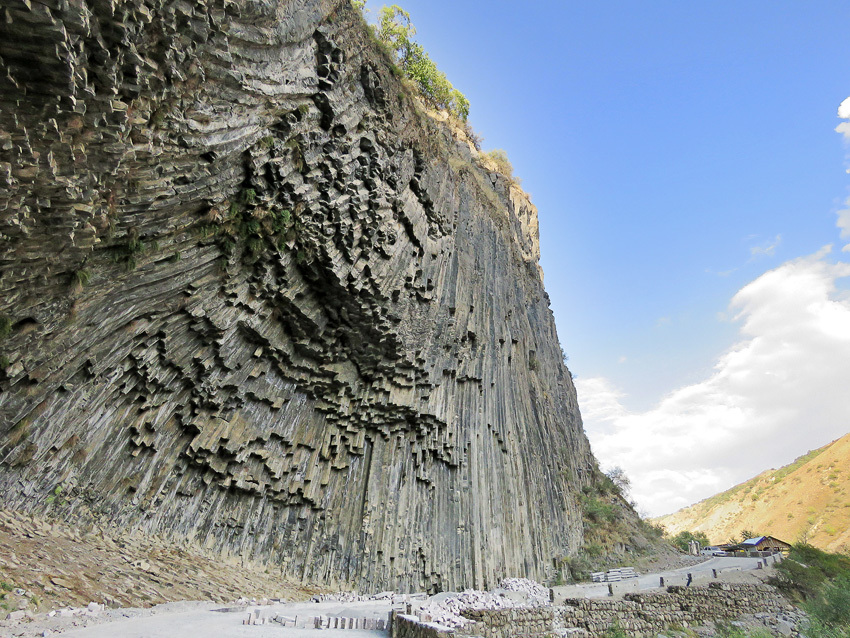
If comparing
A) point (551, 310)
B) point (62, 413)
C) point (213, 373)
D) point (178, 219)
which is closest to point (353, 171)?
point (178, 219)

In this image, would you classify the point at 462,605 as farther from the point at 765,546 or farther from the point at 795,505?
the point at 795,505

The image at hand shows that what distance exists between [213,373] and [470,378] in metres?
9.91

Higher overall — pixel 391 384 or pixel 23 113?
pixel 391 384

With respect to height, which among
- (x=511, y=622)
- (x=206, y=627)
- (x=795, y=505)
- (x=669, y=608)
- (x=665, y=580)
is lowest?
(x=206, y=627)

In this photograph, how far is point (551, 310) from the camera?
30.8m

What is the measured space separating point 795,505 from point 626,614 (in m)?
51.1

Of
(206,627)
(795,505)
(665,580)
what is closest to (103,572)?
(206,627)

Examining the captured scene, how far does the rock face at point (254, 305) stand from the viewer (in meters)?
7.16

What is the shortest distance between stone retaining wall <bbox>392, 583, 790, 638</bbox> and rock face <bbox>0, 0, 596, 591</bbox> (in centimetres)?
475

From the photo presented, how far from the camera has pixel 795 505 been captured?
163 ft

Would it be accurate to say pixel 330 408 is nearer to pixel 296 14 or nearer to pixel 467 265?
pixel 467 265

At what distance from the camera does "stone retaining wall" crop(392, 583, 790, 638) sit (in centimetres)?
884

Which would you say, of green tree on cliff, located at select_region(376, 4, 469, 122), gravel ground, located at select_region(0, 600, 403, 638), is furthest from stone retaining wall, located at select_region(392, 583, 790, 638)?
green tree on cliff, located at select_region(376, 4, 469, 122)

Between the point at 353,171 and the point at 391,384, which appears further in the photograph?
the point at 391,384
